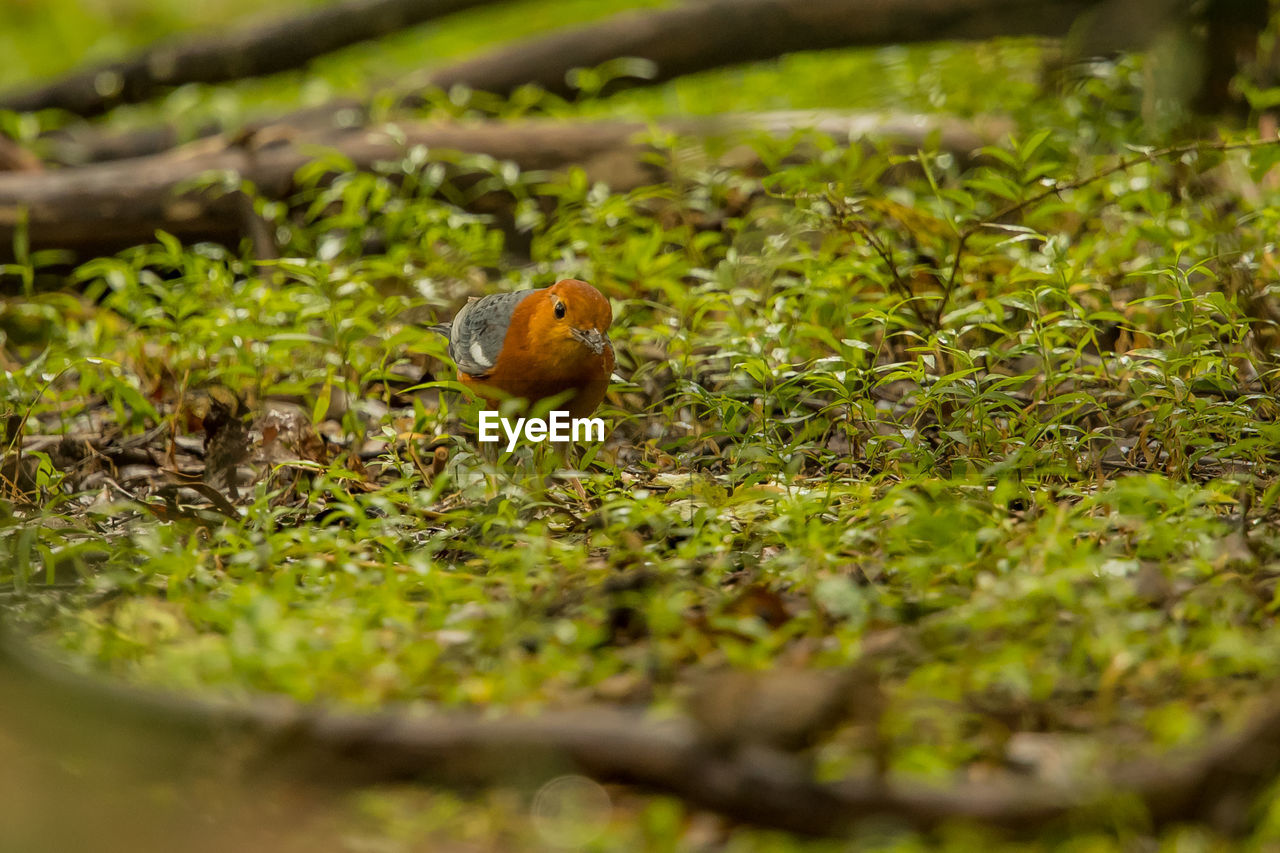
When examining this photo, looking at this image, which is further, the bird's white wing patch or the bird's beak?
the bird's white wing patch

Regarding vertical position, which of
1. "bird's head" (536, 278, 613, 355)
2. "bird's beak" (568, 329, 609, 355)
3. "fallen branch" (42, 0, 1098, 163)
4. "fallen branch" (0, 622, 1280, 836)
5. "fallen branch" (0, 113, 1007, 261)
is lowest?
"fallen branch" (0, 622, 1280, 836)

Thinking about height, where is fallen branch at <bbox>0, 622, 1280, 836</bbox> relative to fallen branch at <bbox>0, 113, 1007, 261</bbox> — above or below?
below

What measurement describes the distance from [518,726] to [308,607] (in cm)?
81

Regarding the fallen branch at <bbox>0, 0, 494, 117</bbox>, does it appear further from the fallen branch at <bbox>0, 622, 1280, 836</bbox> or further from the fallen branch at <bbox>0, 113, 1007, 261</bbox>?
the fallen branch at <bbox>0, 622, 1280, 836</bbox>

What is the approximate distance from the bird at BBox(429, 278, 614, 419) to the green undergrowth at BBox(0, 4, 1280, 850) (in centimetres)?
20

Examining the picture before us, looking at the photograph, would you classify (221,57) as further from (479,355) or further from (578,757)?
(578,757)

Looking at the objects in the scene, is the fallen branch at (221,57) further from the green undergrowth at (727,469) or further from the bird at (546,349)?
the bird at (546,349)

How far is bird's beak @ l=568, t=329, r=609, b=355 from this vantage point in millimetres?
3238

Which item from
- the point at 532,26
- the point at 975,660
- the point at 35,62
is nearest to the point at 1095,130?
the point at 975,660

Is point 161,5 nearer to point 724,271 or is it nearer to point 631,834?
point 724,271

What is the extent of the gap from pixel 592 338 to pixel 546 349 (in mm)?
136

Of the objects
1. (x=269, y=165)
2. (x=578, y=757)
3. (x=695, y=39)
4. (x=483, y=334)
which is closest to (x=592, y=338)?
(x=483, y=334)

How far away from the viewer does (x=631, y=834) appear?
195 cm

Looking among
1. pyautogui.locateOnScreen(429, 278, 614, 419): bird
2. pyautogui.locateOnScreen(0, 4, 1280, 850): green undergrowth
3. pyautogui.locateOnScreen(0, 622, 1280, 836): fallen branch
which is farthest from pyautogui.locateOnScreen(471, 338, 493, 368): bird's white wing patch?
pyautogui.locateOnScreen(0, 622, 1280, 836): fallen branch
